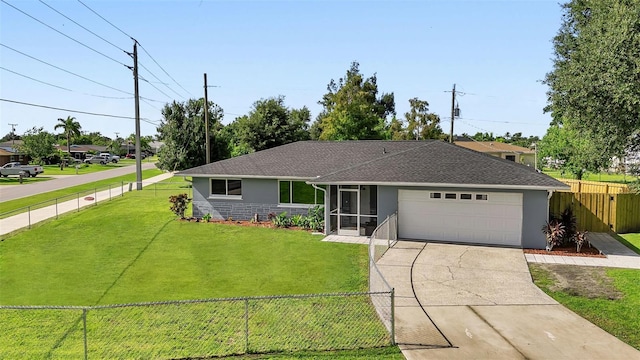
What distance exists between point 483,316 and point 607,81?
43.2 feet

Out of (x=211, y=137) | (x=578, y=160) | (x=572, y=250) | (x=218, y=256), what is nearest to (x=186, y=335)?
(x=218, y=256)

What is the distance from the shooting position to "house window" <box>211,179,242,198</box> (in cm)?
2205

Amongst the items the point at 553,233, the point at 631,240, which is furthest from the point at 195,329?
the point at 631,240

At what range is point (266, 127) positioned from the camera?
45.1m

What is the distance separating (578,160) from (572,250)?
62.1 feet

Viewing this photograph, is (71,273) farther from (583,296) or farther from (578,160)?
(578,160)

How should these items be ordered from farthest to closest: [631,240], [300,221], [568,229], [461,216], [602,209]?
[300,221], [602,209], [631,240], [461,216], [568,229]

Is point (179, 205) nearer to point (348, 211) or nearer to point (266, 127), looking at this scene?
point (348, 211)

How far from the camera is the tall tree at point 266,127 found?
45.0 m

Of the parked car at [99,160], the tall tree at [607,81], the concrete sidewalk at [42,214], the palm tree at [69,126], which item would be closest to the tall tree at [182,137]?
the concrete sidewalk at [42,214]

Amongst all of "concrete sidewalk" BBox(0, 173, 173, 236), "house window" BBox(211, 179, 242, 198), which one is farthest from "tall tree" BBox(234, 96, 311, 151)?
"house window" BBox(211, 179, 242, 198)

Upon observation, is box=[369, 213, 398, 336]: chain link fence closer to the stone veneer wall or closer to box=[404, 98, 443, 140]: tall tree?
the stone veneer wall

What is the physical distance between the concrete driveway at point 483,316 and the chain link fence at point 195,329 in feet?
3.03

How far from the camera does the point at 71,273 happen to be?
13.5m
